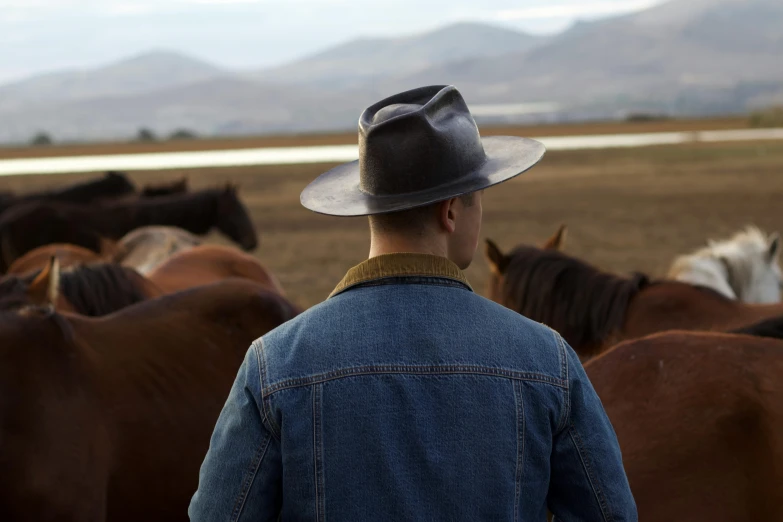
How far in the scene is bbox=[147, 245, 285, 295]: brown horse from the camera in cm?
507

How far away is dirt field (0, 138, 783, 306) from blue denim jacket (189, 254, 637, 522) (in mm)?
8332

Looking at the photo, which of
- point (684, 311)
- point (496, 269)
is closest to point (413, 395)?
point (684, 311)

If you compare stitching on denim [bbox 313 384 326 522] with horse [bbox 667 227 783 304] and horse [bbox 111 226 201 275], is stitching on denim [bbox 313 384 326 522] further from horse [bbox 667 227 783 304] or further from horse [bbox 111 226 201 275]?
horse [bbox 111 226 201 275]

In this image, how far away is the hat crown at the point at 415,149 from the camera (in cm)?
139

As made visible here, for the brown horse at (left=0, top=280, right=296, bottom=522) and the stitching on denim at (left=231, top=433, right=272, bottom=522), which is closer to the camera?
the stitching on denim at (left=231, top=433, right=272, bottom=522)

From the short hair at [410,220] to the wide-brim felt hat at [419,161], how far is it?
0.03 m

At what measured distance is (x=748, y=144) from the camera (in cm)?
3534

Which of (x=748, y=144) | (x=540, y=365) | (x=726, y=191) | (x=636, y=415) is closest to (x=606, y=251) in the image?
(x=726, y=191)

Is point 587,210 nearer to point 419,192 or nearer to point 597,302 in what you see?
point 597,302

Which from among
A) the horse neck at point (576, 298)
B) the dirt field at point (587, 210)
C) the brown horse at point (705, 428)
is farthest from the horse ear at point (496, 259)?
the dirt field at point (587, 210)

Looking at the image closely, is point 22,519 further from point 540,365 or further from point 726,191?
point 726,191

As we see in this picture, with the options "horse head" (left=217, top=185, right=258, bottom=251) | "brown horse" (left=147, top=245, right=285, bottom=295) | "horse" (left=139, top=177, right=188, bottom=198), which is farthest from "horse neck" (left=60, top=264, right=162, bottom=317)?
"horse head" (left=217, top=185, right=258, bottom=251)

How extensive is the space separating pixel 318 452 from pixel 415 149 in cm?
50

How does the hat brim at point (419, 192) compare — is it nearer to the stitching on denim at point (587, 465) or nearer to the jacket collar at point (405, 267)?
the jacket collar at point (405, 267)
